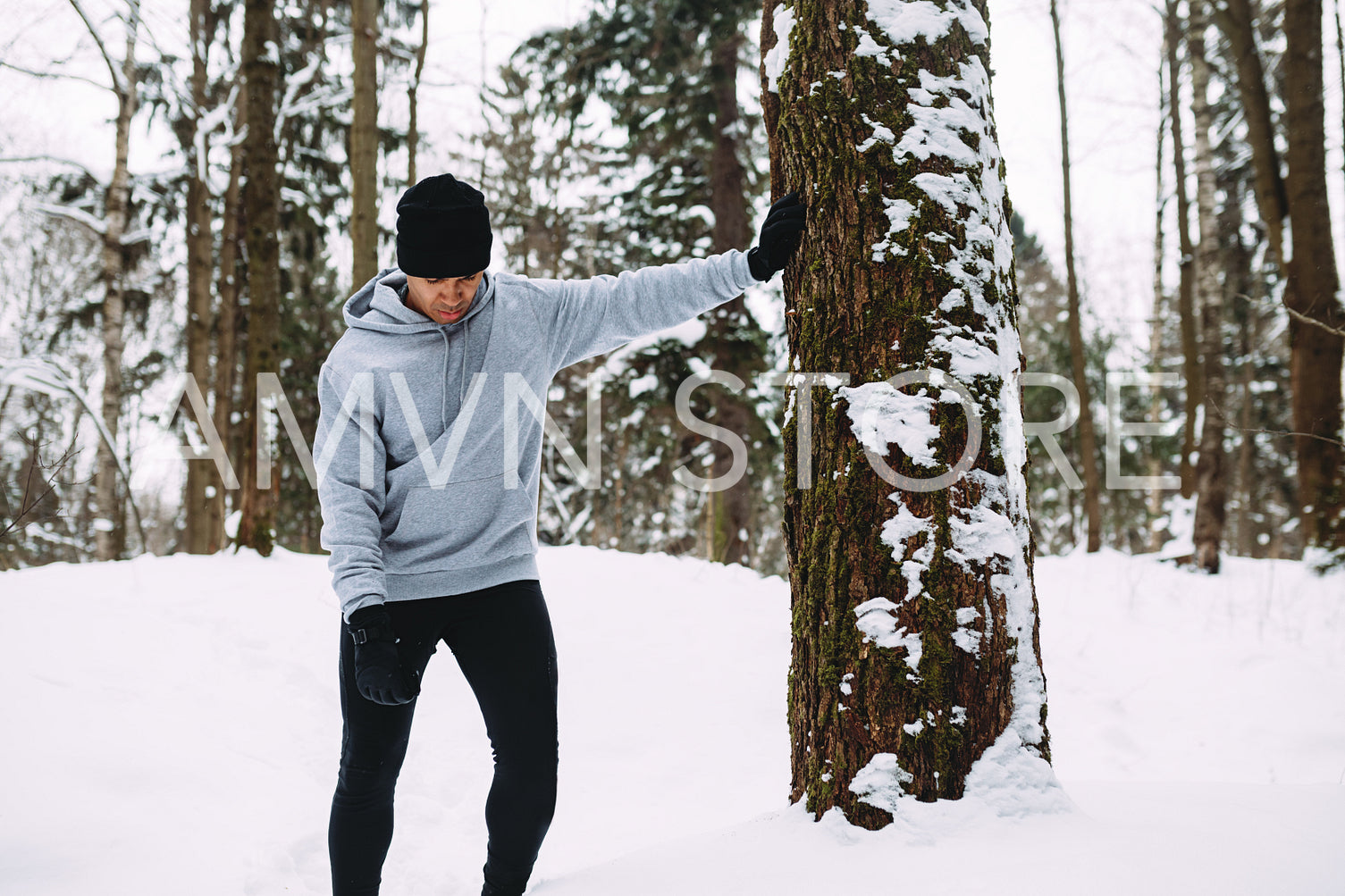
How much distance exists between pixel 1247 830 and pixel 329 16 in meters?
12.2

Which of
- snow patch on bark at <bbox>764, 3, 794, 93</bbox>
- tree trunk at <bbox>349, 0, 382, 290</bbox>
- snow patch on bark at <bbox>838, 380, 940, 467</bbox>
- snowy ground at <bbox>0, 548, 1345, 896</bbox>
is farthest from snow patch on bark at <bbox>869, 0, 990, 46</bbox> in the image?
tree trunk at <bbox>349, 0, 382, 290</bbox>

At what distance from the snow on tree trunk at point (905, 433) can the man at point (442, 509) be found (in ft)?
0.78

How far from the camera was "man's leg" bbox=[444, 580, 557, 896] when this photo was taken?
1.96 meters

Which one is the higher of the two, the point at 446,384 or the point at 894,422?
the point at 446,384

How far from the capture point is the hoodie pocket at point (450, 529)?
78.6 inches

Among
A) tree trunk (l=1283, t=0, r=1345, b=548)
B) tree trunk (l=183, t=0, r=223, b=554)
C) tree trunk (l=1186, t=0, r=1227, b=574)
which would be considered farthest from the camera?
tree trunk (l=183, t=0, r=223, b=554)

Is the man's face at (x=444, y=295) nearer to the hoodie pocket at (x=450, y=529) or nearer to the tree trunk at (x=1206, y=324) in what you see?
the hoodie pocket at (x=450, y=529)

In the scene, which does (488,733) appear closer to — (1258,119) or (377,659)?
(377,659)

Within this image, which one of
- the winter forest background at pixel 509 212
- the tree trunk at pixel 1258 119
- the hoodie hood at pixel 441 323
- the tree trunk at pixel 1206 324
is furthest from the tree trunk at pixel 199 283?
the tree trunk at pixel 1258 119

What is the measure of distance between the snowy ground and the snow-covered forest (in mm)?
24

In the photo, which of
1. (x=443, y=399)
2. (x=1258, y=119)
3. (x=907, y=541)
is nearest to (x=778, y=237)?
(x=907, y=541)

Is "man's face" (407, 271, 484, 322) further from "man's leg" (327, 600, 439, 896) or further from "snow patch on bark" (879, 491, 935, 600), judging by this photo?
"snow patch on bark" (879, 491, 935, 600)

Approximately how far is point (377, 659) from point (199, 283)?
9824 mm

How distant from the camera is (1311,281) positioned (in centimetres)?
663
